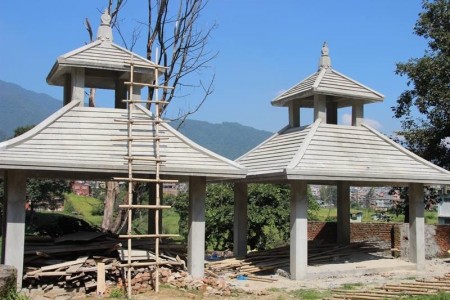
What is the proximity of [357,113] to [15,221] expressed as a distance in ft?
32.8

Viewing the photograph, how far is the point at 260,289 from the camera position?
1300 centimetres

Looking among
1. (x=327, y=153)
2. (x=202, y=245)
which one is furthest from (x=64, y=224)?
(x=327, y=153)

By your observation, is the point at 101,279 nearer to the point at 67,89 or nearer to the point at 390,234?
the point at 67,89

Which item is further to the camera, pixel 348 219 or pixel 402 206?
pixel 402 206

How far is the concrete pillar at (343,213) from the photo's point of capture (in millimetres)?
18875

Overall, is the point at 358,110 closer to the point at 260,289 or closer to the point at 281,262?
the point at 281,262

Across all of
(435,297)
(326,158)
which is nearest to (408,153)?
(326,158)

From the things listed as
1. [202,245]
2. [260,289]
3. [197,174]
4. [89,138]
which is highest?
[89,138]

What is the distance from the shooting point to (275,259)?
55.0 feet

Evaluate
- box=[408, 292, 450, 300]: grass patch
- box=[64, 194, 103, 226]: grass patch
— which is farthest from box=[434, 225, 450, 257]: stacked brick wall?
box=[64, 194, 103, 226]: grass patch

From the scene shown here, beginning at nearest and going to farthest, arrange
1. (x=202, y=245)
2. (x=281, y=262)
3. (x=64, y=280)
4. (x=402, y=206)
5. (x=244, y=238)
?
1. (x=64, y=280)
2. (x=202, y=245)
3. (x=281, y=262)
4. (x=244, y=238)
5. (x=402, y=206)

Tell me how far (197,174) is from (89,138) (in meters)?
2.54

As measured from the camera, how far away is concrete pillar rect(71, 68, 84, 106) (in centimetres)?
1374

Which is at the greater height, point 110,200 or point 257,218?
point 110,200
